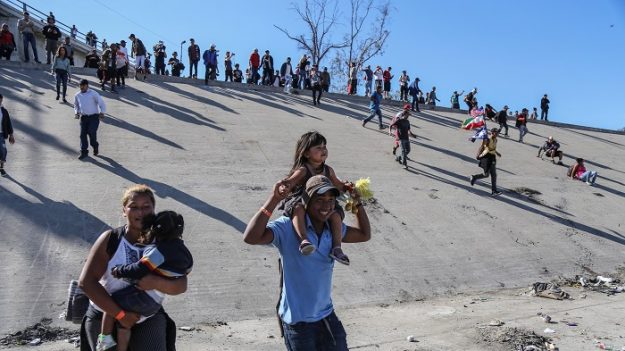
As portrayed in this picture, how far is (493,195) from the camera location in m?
12.2

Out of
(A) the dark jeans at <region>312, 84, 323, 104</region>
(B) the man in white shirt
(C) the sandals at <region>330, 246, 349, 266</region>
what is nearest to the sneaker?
(C) the sandals at <region>330, 246, 349, 266</region>

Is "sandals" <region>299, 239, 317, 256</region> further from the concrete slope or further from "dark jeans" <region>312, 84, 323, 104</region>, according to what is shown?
"dark jeans" <region>312, 84, 323, 104</region>

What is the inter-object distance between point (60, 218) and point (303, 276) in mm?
5823

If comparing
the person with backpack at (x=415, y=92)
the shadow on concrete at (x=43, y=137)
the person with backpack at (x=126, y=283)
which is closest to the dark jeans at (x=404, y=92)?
the person with backpack at (x=415, y=92)

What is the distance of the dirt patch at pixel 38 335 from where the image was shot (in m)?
5.23

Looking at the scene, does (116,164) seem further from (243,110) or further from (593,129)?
(593,129)

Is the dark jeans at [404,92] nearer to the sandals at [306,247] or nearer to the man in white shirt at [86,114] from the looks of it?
the man in white shirt at [86,114]

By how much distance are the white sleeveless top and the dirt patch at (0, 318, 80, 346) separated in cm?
284

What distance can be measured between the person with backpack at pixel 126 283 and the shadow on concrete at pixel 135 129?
9253 millimetres

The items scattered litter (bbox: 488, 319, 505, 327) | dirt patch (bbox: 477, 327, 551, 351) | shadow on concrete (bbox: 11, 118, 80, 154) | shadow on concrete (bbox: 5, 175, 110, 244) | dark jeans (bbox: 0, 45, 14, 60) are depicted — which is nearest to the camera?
dirt patch (bbox: 477, 327, 551, 351)

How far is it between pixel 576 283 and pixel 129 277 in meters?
7.66

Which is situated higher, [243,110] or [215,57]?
[215,57]

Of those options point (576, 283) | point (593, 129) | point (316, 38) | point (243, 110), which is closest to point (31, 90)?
point (243, 110)

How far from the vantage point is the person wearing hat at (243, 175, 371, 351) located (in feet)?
10.4
